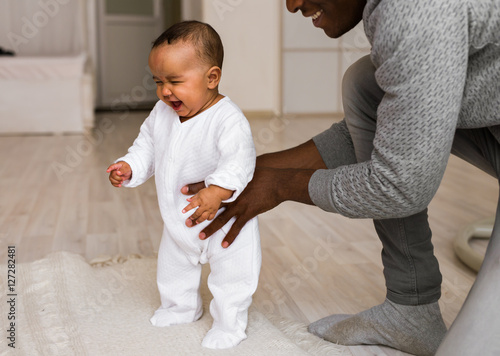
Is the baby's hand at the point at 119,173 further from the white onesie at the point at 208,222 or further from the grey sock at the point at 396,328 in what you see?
the grey sock at the point at 396,328

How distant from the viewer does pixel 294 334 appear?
109 cm

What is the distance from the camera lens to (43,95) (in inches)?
148

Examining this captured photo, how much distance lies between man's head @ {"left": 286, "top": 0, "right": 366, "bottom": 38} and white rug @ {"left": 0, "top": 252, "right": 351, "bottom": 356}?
54cm

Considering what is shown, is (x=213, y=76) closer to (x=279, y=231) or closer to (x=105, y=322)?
(x=105, y=322)

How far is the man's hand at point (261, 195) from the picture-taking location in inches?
36.5

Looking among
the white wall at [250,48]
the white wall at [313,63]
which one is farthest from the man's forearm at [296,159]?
the white wall at [313,63]

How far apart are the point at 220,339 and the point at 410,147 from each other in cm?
48

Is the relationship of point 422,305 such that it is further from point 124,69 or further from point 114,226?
point 124,69

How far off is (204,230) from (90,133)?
3051 millimetres

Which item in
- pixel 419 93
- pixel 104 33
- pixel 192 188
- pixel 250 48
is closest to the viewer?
pixel 419 93

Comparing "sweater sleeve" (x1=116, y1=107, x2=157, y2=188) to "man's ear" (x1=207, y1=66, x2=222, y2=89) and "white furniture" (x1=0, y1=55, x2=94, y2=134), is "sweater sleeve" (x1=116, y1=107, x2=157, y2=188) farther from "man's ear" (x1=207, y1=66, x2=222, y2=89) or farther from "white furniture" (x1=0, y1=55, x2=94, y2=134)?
"white furniture" (x1=0, y1=55, x2=94, y2=134)

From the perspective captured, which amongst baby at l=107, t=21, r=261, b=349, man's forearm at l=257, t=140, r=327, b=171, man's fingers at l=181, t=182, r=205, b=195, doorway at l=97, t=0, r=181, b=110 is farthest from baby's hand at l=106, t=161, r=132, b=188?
doorway at l=97, t=0, r=181, b=110

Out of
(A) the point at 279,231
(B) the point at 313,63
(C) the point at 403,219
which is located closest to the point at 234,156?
(C) the point at 403,219

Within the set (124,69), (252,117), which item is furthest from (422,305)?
(124,69)
